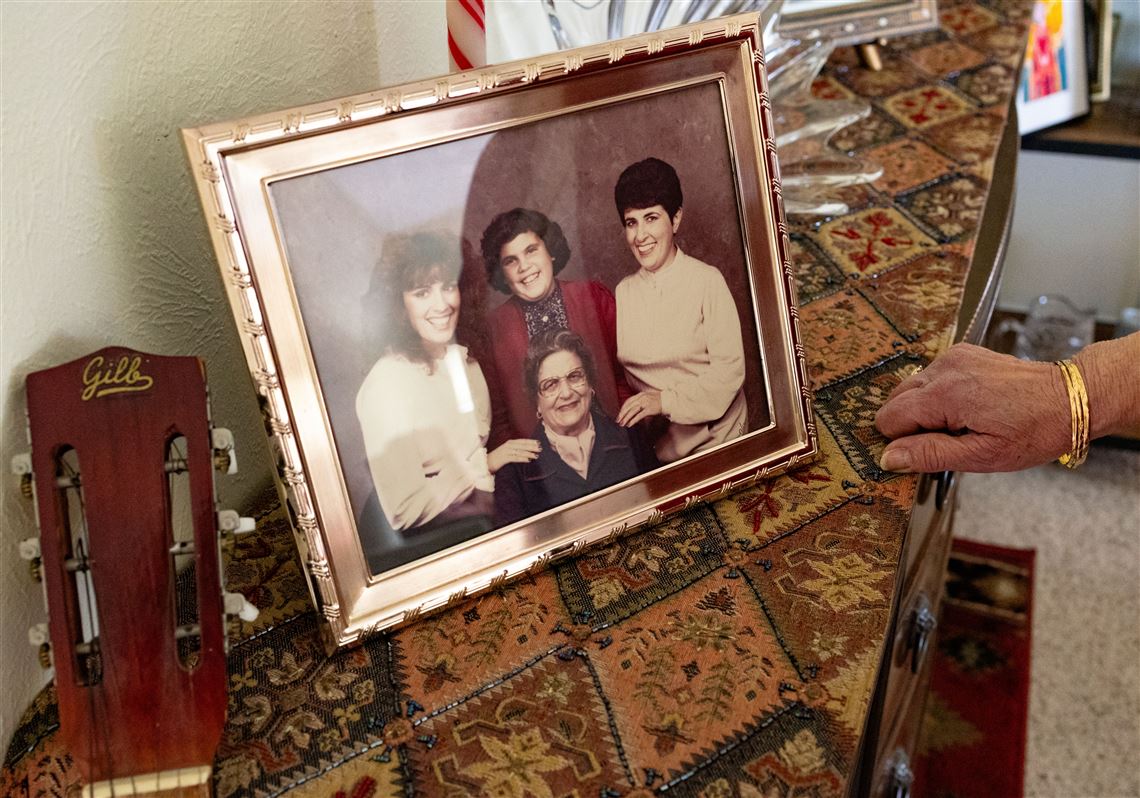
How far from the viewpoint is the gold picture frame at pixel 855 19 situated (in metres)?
1.32

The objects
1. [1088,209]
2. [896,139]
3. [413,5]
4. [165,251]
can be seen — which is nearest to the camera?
[165,251]

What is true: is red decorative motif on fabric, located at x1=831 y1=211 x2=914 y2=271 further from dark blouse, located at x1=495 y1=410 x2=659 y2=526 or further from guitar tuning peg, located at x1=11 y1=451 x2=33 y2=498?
guitar tuning peg, located at x1=11 y1=451 x2=33 y2=498

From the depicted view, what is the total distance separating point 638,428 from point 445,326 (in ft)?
0.53

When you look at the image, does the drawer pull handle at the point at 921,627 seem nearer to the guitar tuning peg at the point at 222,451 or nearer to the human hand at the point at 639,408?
the human hand at the point at 639,408

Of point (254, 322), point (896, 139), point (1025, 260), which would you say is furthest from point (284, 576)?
point (1025, 260)

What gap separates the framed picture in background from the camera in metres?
1.92

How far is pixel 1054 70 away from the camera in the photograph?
198cm

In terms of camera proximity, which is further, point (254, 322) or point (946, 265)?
point (946, 265)

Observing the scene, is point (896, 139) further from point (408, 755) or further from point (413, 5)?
point (408, 755)

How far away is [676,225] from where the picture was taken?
0.70 metres

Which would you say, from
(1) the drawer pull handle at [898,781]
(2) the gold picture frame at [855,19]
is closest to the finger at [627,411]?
(1) the drawer pull handle at [898,781]

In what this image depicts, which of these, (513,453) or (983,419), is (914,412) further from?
(513,453)

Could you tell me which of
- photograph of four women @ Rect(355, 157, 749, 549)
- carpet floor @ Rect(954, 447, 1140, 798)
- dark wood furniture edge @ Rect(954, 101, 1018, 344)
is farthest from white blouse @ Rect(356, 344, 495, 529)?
carpet floor @ Rect(954, 447, 1140, 798)

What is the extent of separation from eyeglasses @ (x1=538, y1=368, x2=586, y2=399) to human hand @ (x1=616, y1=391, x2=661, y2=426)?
0.04 metres
